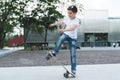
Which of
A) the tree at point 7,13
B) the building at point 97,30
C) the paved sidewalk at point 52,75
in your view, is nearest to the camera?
the paved sidewalk at point 52,75

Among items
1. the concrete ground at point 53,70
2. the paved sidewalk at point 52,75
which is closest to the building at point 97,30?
the concrete ground at point 53,70

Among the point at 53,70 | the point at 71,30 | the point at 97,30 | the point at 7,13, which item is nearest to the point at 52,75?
the point at 71,30

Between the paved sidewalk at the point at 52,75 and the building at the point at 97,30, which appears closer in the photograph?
the paved sidewalk at the point at 52,75

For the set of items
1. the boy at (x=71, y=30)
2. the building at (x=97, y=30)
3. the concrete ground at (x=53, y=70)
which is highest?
the boy at (x=71, y=30)

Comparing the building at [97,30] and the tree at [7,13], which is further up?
the tree at [7,13]

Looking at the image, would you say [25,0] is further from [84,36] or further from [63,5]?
[84,36]

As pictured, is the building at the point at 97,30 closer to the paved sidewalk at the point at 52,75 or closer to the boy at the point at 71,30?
the paved sidewalk at the point at 52,75

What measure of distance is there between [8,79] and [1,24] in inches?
1557

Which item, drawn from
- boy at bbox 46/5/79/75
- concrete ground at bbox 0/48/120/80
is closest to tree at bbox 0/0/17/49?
concrete ground at bbox 0/48/120/80

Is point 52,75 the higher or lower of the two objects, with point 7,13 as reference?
lower

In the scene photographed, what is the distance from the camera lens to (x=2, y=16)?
4728 centimetres

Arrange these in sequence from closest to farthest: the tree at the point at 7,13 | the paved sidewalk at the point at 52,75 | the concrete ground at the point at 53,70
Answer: the paved sidewalk at the point at 52,75 < the concrete ground at the point at 53,70 < the tree at the point at 7,13

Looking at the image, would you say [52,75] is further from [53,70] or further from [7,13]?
[7,13]

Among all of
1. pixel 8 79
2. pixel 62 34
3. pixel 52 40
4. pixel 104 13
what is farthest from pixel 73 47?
pixel 104 13
